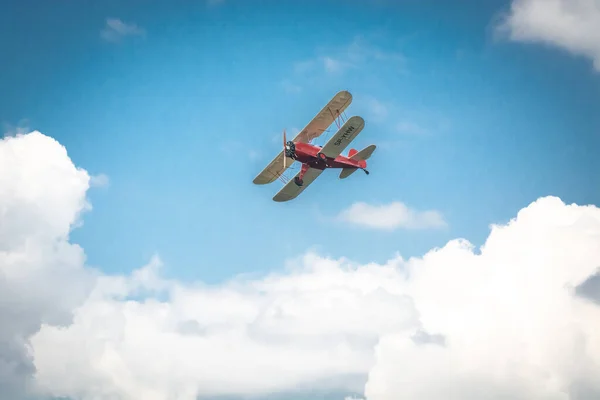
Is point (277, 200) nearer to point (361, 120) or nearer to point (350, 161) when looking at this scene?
point (350, 161)

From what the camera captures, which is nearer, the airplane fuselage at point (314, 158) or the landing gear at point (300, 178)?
the airplane fuselage at point (314, 158)

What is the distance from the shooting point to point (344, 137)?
61531mm

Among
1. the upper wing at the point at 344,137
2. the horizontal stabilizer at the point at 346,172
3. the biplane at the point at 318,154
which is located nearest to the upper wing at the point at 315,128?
the biplane at the point at 318,154

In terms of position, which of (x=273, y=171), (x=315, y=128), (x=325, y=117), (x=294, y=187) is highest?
(x=325, y=117)

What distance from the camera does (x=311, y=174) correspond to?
6719cm

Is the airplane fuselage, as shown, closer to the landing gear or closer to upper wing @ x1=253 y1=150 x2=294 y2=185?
the landing gear

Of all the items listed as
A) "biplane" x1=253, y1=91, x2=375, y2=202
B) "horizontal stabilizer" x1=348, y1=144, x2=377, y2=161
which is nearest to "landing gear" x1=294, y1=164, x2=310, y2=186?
"biplane" x1=253, y1=91, x2=375, y2=202

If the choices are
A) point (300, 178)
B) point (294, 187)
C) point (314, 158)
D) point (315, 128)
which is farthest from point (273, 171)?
point (314, 158)

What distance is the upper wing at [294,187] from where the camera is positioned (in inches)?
2640

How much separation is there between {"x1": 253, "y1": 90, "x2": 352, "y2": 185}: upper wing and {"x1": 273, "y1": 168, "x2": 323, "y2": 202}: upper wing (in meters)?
2.14

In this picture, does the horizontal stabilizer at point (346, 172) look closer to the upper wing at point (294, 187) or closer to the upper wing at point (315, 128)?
the upper wing at point (294, 187)

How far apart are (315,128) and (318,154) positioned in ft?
15.3

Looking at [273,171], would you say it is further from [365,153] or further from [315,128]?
[365,153]

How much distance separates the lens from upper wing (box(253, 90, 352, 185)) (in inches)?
2586
